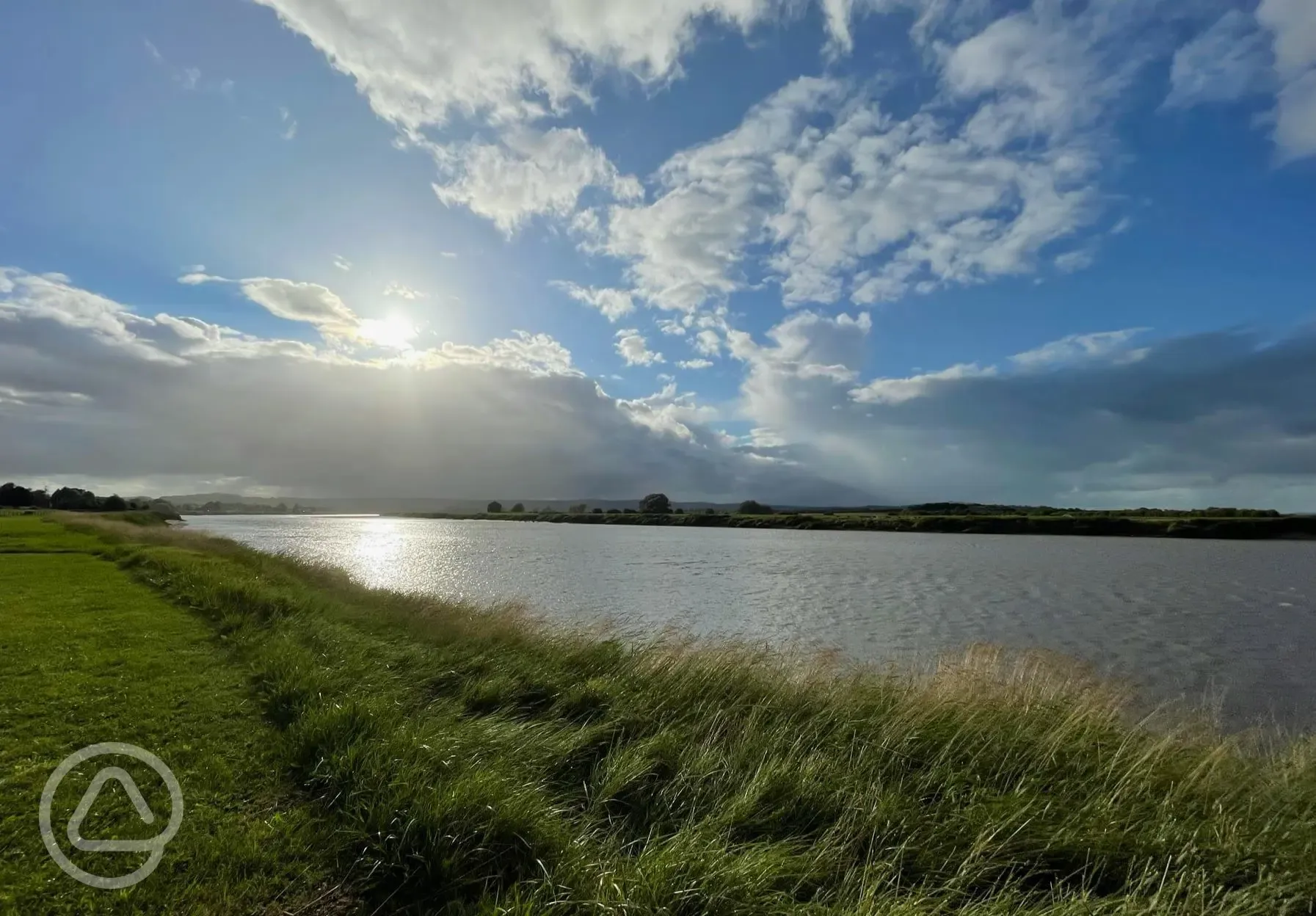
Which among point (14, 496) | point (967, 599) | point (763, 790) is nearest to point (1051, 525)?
point (967, 599)

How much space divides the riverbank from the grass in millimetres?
87144

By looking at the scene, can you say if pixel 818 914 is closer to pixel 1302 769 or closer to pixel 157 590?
pixel 1302 769

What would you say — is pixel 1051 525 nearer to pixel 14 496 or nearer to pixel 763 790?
pixel 763 790

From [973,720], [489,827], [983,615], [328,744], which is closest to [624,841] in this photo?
[489,827]

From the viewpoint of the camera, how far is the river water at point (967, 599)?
1619 cm

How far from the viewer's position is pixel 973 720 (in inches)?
324

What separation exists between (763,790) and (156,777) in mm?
5408

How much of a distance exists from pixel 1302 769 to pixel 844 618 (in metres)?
15.5

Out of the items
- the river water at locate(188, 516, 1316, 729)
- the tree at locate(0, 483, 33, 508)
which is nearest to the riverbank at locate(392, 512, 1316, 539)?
the river water at locate(188, 516, 1316, 729)

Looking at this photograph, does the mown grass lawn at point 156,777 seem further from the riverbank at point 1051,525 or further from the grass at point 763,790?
the riverbank at point 1051,525

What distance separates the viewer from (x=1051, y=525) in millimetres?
88438

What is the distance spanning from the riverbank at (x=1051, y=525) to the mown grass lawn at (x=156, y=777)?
93341mm

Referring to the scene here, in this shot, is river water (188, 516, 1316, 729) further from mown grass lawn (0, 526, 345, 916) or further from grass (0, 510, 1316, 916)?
mown grass lawn (0, 526, 345, 916)

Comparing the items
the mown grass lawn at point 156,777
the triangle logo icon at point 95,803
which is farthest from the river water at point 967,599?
the triangle logo icon at point 95,803
